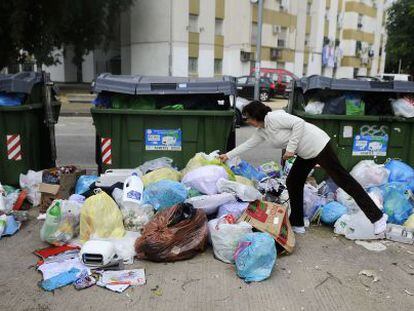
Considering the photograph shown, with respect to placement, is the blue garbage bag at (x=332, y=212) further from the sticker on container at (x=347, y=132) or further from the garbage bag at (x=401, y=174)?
the sticker on container at (x=347, y=132)

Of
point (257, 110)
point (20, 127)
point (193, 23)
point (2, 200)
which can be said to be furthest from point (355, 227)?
point (193, 23)

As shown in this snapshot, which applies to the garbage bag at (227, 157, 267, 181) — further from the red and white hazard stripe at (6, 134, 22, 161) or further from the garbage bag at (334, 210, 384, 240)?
the red and white hazard stripe at (6, 134, 22, 161)

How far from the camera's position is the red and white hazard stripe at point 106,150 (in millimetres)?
5617

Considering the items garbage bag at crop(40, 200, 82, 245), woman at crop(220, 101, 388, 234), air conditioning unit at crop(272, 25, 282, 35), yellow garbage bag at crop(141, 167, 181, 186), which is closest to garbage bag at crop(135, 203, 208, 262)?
garbage bag at crop(40, 200, 82, 245)

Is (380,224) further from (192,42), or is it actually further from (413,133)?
(192,42)

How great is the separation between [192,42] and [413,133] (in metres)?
26.9

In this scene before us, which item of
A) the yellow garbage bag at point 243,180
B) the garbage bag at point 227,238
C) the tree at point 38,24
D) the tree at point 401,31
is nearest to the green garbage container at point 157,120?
the yellow garbage bag at point 243,180

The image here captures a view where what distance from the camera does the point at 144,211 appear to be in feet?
14.6

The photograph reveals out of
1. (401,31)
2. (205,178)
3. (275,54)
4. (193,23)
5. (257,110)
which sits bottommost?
(205,178)

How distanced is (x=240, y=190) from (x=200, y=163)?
844 mm

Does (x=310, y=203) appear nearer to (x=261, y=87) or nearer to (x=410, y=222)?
(x=410, y=222)

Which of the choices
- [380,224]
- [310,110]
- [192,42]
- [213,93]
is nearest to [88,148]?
[213,93]

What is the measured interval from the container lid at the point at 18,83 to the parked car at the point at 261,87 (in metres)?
16.2

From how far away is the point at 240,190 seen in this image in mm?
4449
